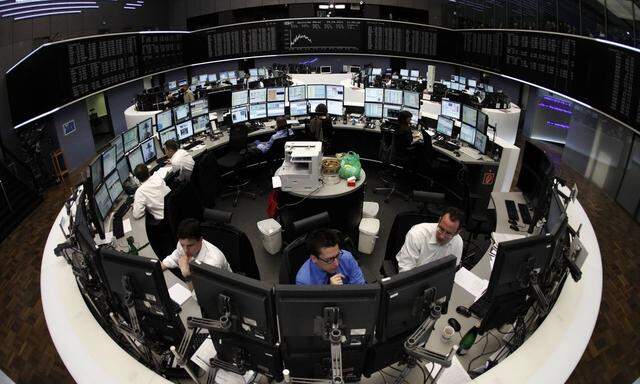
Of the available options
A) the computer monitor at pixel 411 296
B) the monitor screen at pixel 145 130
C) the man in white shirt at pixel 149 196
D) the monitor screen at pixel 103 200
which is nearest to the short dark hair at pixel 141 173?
the man in white shirt at pixel 149 196

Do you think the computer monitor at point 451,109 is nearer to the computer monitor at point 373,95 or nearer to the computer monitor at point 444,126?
the computer monitor at point 444,126

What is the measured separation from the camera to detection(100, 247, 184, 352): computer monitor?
1847mm

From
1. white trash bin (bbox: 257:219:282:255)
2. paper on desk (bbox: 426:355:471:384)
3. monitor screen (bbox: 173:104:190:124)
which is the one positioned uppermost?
monitor screen (bbox: 173:104:190:124)

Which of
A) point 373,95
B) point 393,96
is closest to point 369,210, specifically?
point 393,96

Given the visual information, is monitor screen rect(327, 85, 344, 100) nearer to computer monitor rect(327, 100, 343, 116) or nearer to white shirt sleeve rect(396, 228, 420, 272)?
computer monitor rect(327, 100, 343, 116)

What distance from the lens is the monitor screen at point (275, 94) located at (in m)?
6.61

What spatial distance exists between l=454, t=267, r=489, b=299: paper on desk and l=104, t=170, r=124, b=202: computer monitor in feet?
10.7

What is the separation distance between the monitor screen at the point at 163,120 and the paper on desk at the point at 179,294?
324 centimetres

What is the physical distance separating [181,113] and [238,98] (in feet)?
3.38

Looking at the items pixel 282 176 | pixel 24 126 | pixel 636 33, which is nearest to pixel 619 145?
pixel 636 33

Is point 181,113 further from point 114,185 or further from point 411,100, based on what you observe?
point 411,100

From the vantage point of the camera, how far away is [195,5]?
13.1m

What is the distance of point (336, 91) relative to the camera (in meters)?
6.80

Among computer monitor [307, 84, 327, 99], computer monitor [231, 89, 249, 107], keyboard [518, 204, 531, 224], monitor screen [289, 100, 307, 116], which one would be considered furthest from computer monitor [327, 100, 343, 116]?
keyboard [518, 204, 531, 224]
